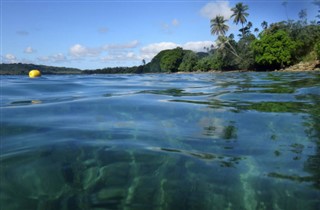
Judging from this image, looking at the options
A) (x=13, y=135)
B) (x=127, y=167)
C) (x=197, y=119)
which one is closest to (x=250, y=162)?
(x=127, y=167)

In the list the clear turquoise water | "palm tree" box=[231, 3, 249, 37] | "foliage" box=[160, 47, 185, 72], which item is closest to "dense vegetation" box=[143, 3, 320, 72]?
"palm tree" box=[231, 3, 249, 37]

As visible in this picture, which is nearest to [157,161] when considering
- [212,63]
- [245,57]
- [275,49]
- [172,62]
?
[275,49]

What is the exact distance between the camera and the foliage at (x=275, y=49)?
175ft

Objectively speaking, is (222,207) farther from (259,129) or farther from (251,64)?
(251,64)

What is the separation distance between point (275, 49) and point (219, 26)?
21.9m

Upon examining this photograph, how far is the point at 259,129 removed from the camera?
176 inches

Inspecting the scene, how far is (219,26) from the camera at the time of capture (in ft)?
238

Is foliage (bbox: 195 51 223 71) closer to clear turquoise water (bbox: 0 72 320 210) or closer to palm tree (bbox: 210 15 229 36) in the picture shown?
palm tree (bbox: 210 15 229 36)

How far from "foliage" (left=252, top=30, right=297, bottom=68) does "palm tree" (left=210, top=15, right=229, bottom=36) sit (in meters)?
16.2

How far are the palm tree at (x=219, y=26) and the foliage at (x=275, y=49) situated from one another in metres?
16.2

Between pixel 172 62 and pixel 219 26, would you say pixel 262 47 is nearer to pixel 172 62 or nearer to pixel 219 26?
pixel 219 26

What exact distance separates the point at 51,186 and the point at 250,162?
6.55ft

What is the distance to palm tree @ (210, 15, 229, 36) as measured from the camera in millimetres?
72062

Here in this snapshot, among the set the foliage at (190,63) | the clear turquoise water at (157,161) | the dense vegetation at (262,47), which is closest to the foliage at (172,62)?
the foliage at (190,63)
